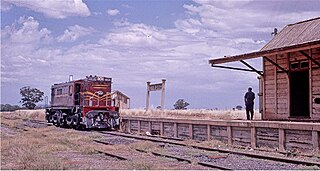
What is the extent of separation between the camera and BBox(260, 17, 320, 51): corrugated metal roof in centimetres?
1630

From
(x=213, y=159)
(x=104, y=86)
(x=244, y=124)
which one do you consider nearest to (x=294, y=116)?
(x=244, y=124)

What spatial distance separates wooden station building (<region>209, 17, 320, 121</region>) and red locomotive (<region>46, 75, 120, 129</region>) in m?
10.3

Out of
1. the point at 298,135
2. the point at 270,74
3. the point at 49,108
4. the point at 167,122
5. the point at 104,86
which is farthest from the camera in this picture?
the point at 49,108

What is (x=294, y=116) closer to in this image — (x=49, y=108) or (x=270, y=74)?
(x=270, y=74)

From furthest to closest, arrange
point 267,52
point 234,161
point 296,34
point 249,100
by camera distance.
Answer: point 249,100 < point 296,34 < point 267,52 < point 234,161

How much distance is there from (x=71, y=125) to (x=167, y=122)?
31.0 ft

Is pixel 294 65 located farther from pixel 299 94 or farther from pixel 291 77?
pixel 299 94

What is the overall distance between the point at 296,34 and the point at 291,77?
7.01 ft

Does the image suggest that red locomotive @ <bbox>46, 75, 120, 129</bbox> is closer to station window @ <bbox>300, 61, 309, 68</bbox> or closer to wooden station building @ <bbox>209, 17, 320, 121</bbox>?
wooden station building @ <bbox>209, 17, 320, 121</bbox>

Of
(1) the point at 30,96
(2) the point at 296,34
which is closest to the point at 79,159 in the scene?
(2) the point at 296,34

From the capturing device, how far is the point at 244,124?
1494 cm

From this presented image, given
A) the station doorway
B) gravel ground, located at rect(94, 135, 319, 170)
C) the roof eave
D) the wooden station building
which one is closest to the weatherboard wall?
the wooden station building

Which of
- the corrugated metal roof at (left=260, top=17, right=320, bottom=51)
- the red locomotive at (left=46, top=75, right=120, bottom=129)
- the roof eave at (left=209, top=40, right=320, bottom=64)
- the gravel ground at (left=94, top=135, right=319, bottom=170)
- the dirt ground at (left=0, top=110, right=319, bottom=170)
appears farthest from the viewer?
the red locomotive at (left=46, top=75, right=120, bottom=129)

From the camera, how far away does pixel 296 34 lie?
17625 millimetres
